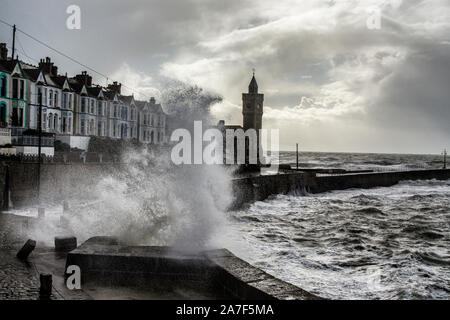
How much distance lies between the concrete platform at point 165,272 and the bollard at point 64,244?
6.25ft

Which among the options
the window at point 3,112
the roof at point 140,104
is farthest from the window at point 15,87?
the roof at point 140,104

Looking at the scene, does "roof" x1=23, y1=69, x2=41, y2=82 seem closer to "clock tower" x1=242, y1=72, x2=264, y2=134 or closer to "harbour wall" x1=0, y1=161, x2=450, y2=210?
"harbour wall" x1=0, y1=161, x2=450, y2=210

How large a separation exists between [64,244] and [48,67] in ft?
118

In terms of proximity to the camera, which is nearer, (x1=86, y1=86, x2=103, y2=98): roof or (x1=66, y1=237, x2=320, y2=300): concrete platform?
(x1=66, y1=237, x2=320, y2=300): concrete platform

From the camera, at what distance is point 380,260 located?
11.2 m

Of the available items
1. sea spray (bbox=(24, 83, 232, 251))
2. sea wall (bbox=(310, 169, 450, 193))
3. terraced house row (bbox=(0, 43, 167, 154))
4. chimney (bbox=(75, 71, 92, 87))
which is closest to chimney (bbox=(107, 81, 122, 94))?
terraced house row (bbox=(0, 43, 167, 154))

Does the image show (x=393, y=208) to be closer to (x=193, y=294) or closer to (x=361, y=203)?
(x=361, y=203)

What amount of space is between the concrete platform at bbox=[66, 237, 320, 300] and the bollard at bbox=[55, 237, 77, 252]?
6.25 feet

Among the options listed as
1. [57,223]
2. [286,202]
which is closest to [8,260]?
[57,223]

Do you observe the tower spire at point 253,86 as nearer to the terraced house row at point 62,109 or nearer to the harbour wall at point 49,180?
the terraced house row at point 62,109

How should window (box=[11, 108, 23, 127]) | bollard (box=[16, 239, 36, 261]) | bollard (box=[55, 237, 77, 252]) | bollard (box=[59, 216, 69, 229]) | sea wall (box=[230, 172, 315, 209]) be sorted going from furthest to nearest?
window (box=[11, 108, 23, 127]) → sea wall (box=[230, 172, 315, 209]) → bollard (box=[59, 216, 69, 229]) → bollard (box=[55, 237, 77, 252]) → bollard (box=[16, 239, 36, 261])

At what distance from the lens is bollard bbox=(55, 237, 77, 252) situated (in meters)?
8.79

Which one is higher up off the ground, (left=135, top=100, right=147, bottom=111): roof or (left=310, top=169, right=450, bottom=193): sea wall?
(left=135, top=100, right=147, bottom=111): roof

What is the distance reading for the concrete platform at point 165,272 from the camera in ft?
19.9
